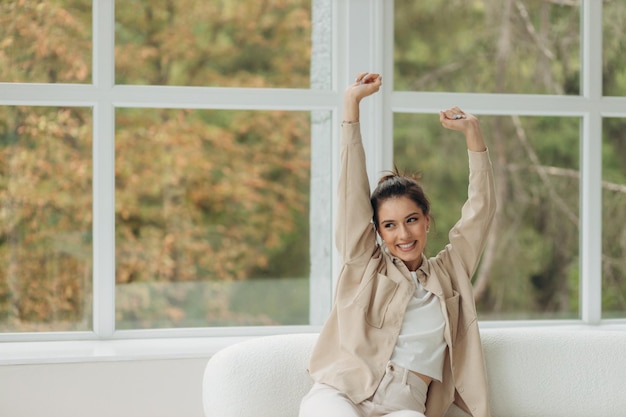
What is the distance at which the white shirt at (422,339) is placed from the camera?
2.25 m

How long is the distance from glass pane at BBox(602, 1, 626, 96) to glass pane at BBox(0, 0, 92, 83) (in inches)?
75.8

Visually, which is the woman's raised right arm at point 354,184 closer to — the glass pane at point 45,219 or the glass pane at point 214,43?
the glass pane at point 214,43

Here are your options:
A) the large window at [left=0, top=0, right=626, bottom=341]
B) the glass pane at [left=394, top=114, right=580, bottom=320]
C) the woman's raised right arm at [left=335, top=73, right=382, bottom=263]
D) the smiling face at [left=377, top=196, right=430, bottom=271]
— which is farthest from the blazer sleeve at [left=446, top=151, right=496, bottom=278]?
the glass pane at [left=394, top=114, right=580, bottom=320]

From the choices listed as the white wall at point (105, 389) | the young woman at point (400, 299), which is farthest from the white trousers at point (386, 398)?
the white wall at point (105, 389)

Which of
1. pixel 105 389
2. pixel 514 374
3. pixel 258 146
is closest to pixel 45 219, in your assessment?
pixel 105 389

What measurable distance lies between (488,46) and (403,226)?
1.15 metres

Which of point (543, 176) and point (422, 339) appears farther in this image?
point (543, 176)

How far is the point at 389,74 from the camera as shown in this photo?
9.64ft

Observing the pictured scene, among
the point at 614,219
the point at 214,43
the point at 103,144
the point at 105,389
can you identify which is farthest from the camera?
the point at 614,219

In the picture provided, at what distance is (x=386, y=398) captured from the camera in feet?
7.22

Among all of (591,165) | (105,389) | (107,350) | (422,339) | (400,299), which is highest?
(591,165)

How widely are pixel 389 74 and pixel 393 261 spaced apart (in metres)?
0.84

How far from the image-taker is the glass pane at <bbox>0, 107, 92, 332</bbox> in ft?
9.19

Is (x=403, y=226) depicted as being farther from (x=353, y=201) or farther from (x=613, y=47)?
(x=613, y=47)
